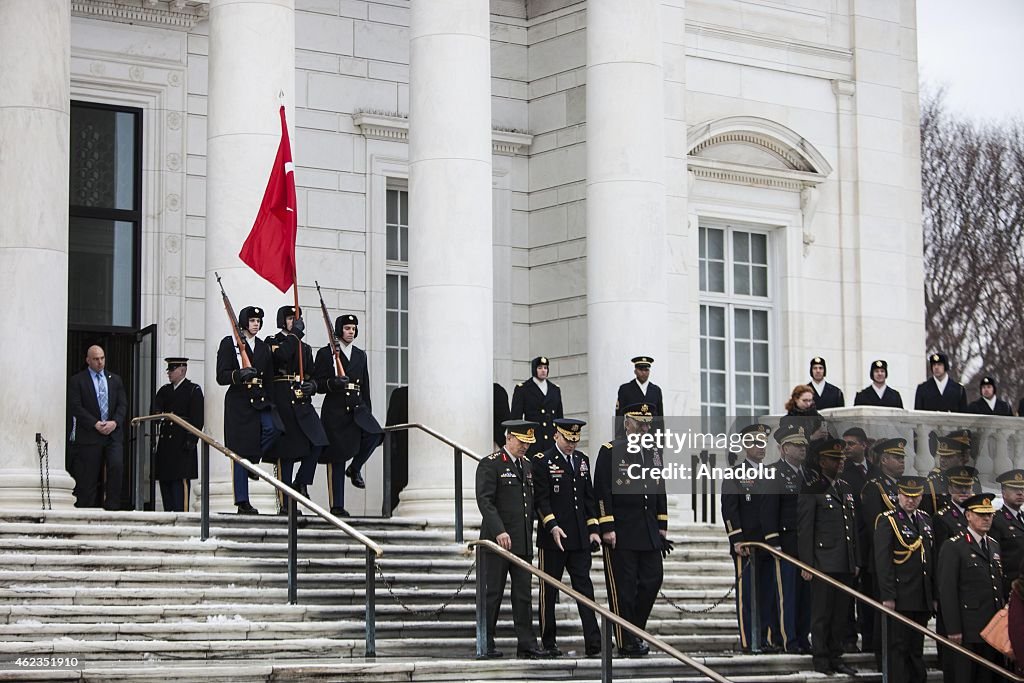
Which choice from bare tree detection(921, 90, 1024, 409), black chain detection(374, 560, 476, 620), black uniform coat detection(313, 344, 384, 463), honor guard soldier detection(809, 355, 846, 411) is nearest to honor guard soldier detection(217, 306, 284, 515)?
→ black uniform coat detection(313, 344, 384, 463)

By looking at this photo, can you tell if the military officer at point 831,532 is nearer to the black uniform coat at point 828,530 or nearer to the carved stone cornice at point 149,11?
the black uniform coat at point 828,530

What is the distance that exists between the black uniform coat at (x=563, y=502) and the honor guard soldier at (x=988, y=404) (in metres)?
7.45

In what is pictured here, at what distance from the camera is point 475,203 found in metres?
19.1

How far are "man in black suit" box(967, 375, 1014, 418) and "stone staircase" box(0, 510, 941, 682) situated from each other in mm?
5218

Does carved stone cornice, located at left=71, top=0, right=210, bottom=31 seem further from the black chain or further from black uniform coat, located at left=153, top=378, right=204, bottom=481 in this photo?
the black chain

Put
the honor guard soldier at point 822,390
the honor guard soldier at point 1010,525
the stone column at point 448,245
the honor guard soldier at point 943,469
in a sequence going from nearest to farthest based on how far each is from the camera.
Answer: the honor guard soldier at point 1010,525 → the honor guard soldier at point 943,469 → the stone column at point 448,245 → the honor guard soldier at point 822,390

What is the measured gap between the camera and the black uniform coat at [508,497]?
14.7 meters

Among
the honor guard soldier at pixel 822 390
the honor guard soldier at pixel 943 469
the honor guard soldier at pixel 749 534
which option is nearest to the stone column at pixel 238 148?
the honor guard soldier at pixel 749 534

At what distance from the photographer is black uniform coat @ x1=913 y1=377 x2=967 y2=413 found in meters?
21.3

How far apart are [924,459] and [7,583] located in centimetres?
1036

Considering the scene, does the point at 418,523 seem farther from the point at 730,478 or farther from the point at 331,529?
the point at 730,478

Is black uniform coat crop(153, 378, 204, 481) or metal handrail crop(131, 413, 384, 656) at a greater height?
black uniform coat crop(153, 378, 204, 481)

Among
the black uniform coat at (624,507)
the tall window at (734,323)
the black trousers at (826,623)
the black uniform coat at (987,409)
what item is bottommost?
the black trousers at (826,623)

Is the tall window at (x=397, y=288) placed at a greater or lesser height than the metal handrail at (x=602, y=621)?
greater
